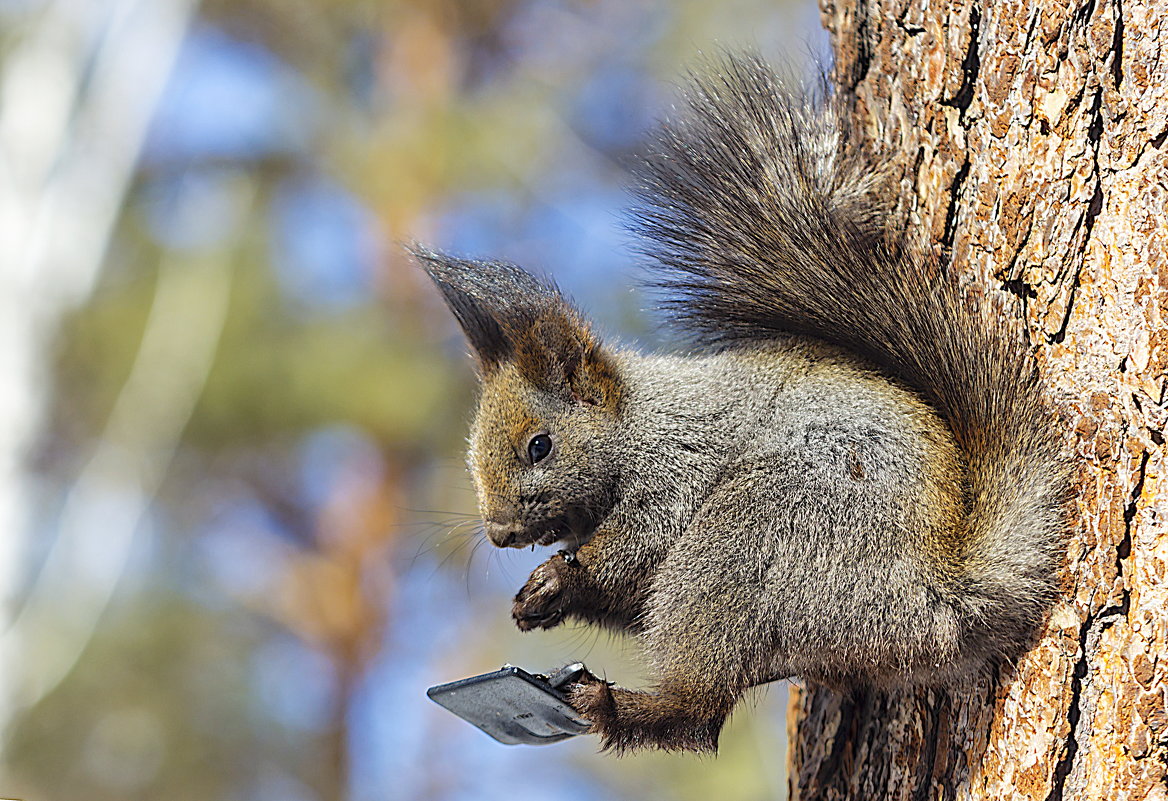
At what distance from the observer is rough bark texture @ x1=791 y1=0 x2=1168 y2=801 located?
107 centimetres

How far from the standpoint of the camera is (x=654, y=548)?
4.29 feet

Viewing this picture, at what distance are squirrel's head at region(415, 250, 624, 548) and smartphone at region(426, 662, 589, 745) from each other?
0.20 metres

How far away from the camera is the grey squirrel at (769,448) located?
3.68ft

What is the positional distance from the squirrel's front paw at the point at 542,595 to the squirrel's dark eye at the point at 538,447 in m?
0.13

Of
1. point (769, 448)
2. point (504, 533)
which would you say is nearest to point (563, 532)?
point (504, 533)

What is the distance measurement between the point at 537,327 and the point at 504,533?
0.25m

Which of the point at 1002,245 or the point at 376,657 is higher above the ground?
the point at 1002,245

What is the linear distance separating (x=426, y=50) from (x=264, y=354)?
194cm

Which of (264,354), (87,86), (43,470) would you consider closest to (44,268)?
(87,86)

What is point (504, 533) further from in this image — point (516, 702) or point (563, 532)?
point (516, 702)

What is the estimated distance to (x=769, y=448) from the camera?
1.22 metres

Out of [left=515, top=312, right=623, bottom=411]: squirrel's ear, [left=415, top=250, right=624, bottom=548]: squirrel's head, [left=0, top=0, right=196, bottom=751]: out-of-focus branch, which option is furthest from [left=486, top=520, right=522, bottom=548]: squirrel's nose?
[left=0, top=0, right=196, bottom=751]: out-of-focus branch

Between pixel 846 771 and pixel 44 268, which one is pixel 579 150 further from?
pixel 846 771

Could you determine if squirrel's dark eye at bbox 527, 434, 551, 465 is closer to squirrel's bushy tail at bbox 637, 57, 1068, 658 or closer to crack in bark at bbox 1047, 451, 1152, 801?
squirrel's bushy tail at bbox 637, 57, 1068, 658
